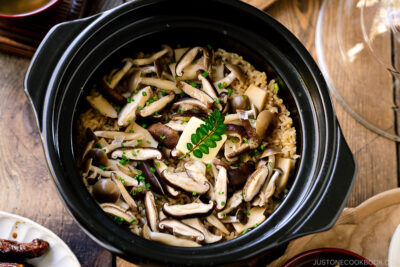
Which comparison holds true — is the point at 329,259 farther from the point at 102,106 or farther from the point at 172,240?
the point at 102,106

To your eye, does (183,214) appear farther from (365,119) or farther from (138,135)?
(365,119)

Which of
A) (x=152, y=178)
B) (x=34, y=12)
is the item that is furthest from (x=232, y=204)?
(x=34, y=12)

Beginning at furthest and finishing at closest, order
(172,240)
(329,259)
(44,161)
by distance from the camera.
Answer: (44,161) → (329,259) → (172,240)

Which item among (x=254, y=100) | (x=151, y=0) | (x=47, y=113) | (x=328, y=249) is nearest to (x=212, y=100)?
(x=254, y=100)

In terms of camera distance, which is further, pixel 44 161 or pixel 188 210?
pixel 44 161

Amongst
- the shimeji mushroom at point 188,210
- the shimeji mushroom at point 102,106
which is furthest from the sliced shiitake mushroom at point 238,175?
the shimeji mushroom at point 102,106

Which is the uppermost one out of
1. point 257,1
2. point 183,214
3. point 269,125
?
point 257,1
